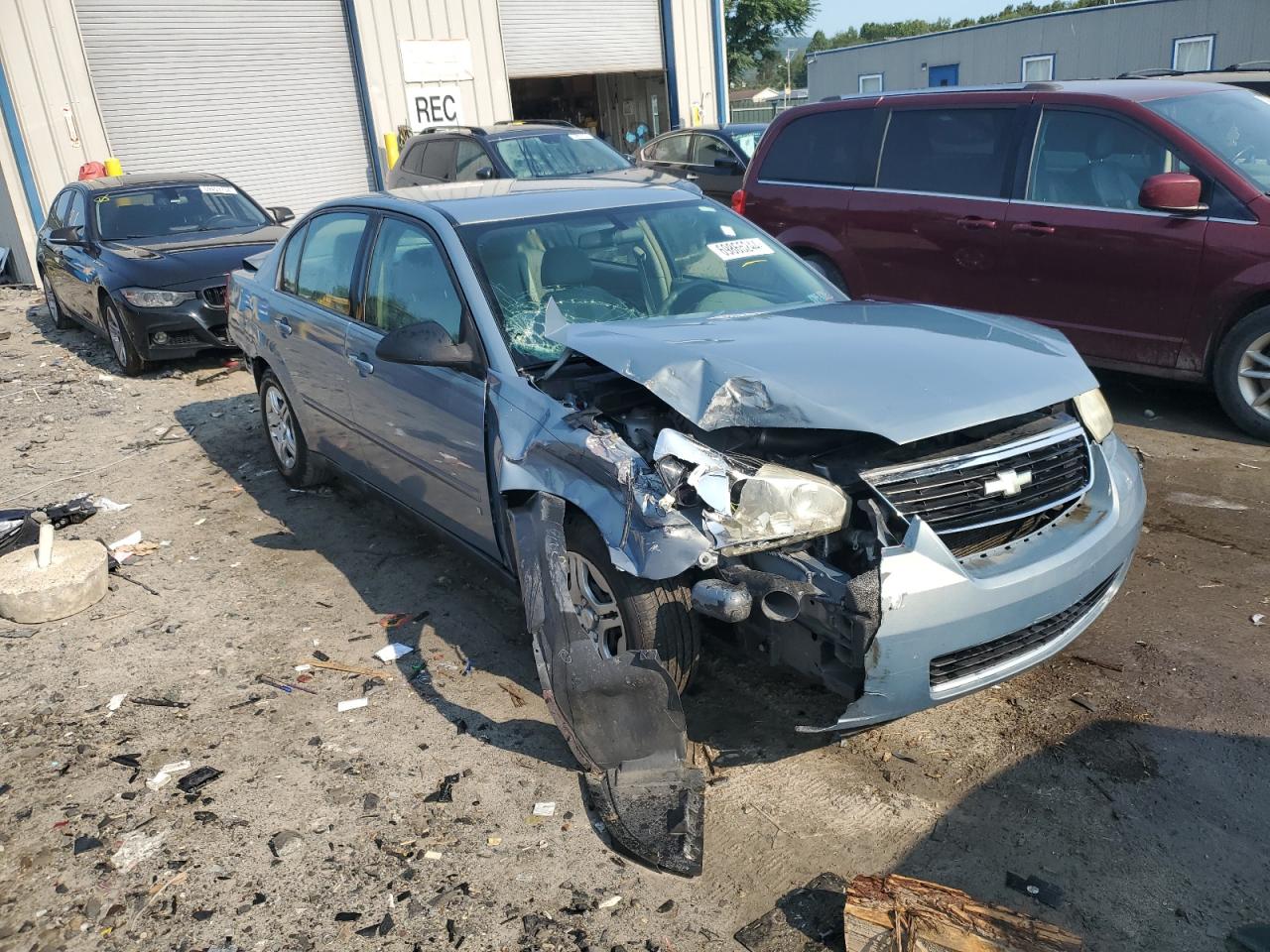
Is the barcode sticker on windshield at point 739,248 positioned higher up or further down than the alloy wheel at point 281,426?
higher up

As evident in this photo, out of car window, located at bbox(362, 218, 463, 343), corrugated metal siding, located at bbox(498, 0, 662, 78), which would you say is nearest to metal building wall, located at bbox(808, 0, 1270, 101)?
corrugated metal siding, located at bbox(498, 0, 662, 78)

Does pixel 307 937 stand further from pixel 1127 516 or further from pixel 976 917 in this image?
pixel 1127 516

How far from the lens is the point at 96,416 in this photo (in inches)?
332

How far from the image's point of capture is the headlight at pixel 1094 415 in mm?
3637

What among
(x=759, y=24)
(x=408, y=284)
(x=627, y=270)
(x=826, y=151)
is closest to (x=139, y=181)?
(x=826, y=151)

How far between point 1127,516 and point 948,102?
174 inches

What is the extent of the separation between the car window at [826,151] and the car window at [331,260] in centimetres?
385

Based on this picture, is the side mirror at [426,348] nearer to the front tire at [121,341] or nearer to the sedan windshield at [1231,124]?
the sedan windshield at [1231,124]

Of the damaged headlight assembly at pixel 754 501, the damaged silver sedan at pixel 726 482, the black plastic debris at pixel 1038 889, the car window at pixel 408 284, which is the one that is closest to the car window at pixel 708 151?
the car window at pixel 408 284

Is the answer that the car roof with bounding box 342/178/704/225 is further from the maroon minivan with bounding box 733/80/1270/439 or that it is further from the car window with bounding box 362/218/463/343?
the maroon minivan with bounding box 733/80/1270/439

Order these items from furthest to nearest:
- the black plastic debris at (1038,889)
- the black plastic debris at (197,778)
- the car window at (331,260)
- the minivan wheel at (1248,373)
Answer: the minivan wheel at (1248,373), the car window at (331,260), the black plastic debris at (197,778), the black plastic debris at (1038,889)

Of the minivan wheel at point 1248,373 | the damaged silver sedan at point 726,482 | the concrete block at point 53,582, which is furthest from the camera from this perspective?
the minivan wheel at point 1248,373

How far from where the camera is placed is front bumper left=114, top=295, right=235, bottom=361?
29.8 ft

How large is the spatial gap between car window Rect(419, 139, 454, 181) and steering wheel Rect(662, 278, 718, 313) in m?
8.60
